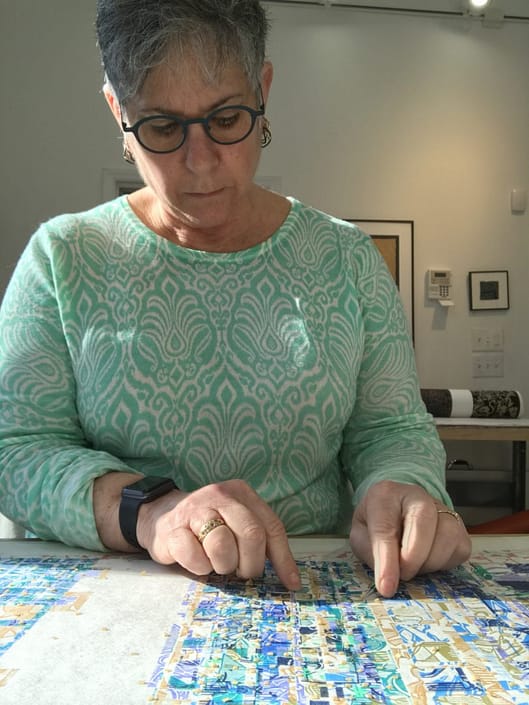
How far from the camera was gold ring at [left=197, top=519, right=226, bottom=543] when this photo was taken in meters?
0.61

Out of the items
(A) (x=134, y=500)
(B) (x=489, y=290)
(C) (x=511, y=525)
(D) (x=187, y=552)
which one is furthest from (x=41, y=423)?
(B) (x=489, y=290)

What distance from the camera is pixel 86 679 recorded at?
0.42 meters

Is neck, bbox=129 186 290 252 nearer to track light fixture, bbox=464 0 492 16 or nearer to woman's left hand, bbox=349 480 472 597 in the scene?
woman's left hand, bbox=349 480 472 597

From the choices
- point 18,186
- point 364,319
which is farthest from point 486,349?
point 364,319

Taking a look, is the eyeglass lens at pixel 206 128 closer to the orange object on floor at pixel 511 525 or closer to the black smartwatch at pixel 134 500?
the black smartwatch at pixel 134 500

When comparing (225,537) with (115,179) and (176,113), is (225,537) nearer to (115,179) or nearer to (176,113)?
(176,113)

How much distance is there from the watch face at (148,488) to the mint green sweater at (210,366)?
11 cm

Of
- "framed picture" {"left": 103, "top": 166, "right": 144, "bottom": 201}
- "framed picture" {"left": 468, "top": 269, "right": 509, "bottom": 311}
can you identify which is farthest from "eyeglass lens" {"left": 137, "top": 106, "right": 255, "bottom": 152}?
"framed picture" {"left": 468, "top": 269, "right": 509, "bottom": 311}

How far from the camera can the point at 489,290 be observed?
12.8ft

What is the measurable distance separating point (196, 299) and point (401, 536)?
43cm

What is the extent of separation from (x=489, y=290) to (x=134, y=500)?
3532 mm

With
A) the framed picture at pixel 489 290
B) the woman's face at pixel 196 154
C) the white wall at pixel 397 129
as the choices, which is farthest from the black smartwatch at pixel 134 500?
the framed picture at pixel 489 290

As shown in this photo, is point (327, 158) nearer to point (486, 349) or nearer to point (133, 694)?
point (486, 349)

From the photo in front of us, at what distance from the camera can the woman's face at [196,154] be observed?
812mm
